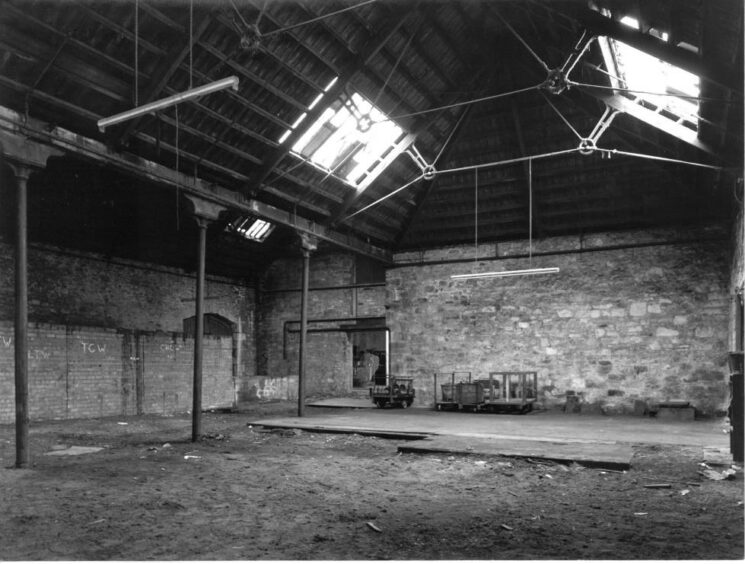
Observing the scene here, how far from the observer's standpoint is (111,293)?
613 inches

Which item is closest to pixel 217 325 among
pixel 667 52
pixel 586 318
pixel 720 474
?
pixel 586 318

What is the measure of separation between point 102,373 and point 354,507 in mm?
10853

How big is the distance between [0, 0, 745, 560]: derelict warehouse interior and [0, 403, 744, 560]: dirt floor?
5 centimetres

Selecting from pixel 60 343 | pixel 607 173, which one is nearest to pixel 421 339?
pixel 607 173

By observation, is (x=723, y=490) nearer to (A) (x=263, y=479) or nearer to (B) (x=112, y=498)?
(A) (x=263, y=479)

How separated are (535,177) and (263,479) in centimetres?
1090

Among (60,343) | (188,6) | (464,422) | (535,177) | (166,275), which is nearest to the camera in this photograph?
(188,6)

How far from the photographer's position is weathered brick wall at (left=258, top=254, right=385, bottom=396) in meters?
18.9

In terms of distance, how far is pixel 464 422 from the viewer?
12.6m

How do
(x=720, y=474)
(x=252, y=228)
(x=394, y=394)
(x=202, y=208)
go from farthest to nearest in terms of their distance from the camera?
1. (x=252, y=228)
2. (x=394, y=394)
3. (x=202, y=208)
4. (x=720, y=474)

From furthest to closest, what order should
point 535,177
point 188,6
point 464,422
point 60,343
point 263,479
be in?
point 535,177
point 60,343
point 464,422
point 188,6
point 263,479

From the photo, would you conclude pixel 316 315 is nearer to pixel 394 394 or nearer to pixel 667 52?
pixel 394 394

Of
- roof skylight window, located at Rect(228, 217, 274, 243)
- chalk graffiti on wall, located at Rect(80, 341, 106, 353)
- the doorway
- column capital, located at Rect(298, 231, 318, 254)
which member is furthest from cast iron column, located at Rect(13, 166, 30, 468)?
the doorway

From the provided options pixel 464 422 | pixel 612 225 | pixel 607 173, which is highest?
pixel 607 173
